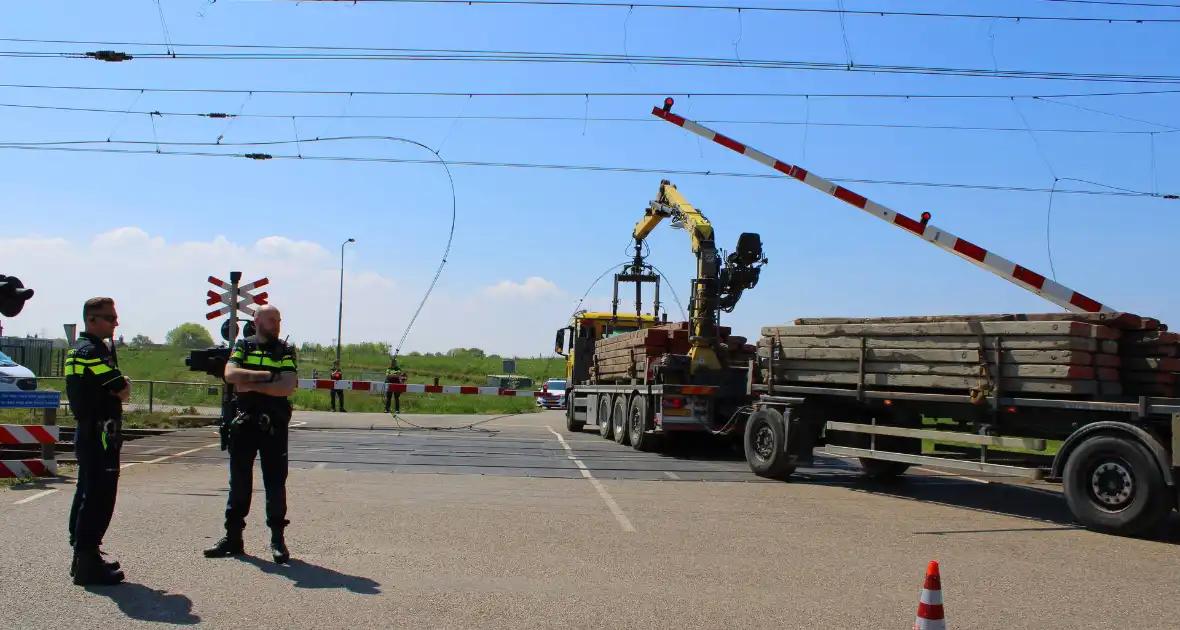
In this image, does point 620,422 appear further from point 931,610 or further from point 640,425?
point 931,610

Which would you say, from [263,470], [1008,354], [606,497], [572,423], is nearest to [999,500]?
[1008,354]

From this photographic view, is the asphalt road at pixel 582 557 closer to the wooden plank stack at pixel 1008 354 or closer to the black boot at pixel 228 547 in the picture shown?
the black boot at pixel 228 547

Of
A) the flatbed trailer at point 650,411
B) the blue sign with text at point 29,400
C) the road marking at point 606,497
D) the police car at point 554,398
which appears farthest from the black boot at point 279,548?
the police car at point 554,398

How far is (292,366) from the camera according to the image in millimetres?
6922

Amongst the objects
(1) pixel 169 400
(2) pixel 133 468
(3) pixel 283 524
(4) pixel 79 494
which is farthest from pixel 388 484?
(1) pixel 169 400

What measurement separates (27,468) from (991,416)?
34.3ft

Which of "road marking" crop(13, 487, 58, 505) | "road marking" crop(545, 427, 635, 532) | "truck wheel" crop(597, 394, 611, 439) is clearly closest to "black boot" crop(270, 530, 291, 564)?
"road marking" crop(545, 427, 635, 532)

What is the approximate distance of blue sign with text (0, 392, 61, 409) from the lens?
11.2 meters

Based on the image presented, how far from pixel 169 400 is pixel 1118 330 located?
3404cm

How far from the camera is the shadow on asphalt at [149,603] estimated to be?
17.4ft

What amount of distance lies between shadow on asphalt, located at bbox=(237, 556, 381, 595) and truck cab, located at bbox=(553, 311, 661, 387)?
15951 millimetres

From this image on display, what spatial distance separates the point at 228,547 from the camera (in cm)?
689

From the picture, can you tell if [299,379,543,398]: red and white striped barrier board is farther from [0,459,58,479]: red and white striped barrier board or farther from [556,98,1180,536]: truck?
[0,459,58,479]: red and white striped barrier board

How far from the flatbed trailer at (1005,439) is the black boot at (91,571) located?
8227 mm
